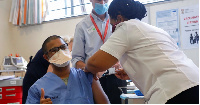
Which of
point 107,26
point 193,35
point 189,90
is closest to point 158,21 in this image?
point 193,35

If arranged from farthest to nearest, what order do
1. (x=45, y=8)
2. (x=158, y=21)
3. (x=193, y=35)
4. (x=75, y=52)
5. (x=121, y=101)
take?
1. (x=45, y=8)
2. (x=158, y=21)
3. (x=193, y=35)
4. (x=121, y=101)
5. (x=75, y=52)

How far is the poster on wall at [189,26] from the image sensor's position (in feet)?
11.4

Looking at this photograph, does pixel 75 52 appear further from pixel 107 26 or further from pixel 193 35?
pixel 193 35

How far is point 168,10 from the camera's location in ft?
12.1

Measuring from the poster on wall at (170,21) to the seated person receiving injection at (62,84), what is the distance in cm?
227

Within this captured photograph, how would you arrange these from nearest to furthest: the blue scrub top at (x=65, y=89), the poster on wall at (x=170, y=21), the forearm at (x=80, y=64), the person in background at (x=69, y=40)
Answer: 1. the blue scrub top at (x=65, y=89)
2. the forearm at (x=80, y=64)
3. the person in background at (x=69, y=40)
4. the poster on wall at (x=170, y=21)

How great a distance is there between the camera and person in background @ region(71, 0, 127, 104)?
209 cm

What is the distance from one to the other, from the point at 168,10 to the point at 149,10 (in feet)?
0.95

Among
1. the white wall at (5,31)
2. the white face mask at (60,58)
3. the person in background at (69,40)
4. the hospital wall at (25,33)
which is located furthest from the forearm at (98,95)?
the white wall at (5,31)

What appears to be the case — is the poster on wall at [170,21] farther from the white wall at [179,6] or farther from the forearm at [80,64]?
the forearm at [80,64]

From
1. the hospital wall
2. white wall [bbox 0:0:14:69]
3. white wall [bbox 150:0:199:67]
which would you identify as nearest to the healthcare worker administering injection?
white wall [bbox 150:0:199:67]

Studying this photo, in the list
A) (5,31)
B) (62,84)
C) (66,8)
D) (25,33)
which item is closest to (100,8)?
(62,84)

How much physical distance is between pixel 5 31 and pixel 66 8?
1378 mm

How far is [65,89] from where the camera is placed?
160cm
